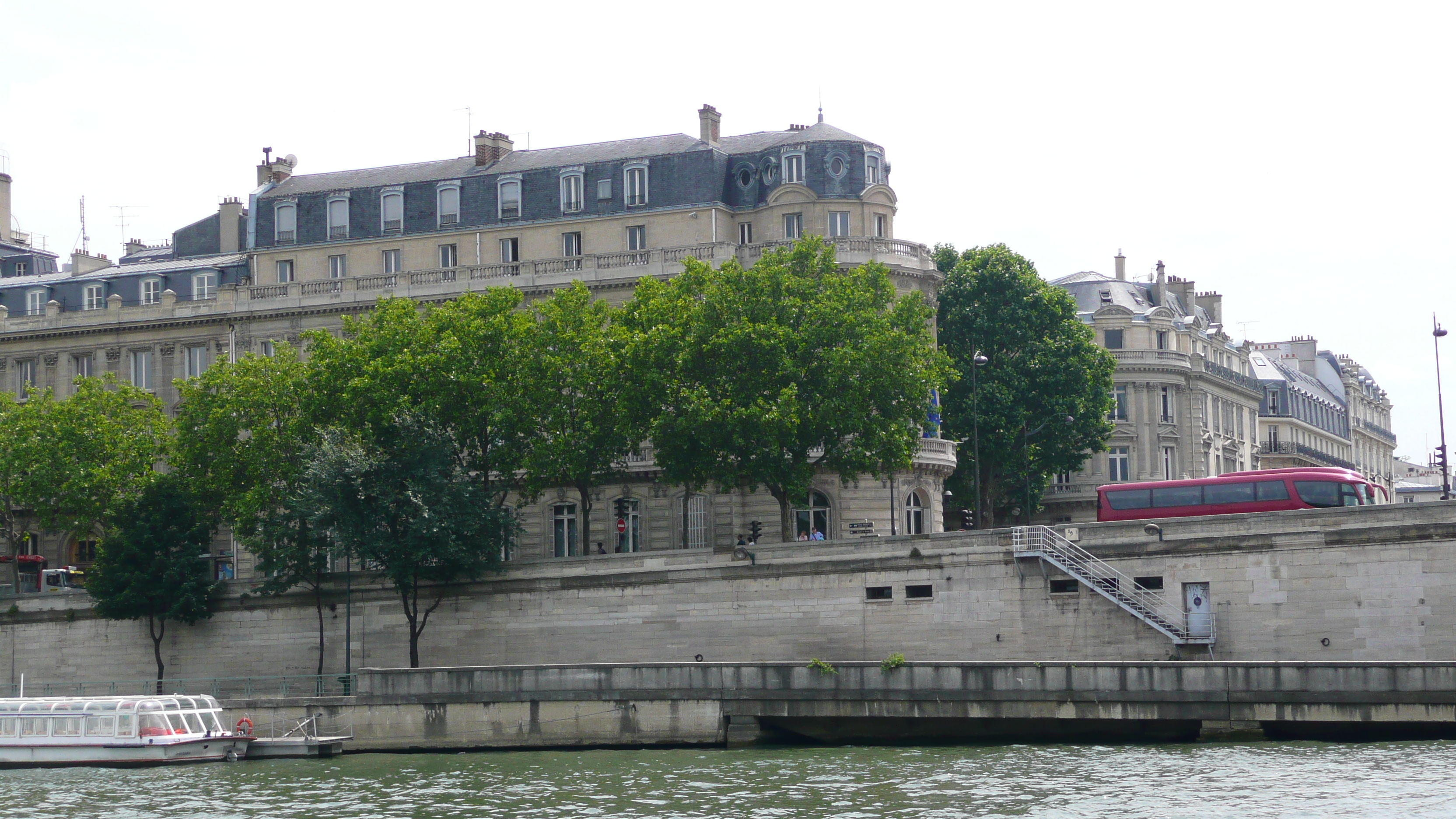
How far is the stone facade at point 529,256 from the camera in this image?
68.5 metres

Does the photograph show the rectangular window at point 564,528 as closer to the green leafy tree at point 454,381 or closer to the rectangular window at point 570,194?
the green leafy tree at point 454,381

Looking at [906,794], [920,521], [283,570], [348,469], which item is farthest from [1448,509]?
[283,570]

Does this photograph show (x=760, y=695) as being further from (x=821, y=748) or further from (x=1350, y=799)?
(x=1350, y=799)

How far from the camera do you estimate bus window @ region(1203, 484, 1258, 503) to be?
55.2m

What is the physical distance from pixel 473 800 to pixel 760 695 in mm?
9326

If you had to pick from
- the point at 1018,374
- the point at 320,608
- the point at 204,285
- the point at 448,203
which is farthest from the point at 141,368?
the point at 1018,374

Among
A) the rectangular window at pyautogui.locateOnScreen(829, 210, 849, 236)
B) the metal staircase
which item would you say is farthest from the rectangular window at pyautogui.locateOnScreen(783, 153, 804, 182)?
the metal staircase

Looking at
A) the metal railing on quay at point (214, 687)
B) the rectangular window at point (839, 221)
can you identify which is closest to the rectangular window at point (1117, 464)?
the rectangular window at point (839, 221)

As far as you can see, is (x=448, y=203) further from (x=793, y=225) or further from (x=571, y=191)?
(x=793, y=225)

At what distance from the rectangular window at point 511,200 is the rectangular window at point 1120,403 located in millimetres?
31381

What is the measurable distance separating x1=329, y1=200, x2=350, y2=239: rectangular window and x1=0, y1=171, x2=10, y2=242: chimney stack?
2799cm

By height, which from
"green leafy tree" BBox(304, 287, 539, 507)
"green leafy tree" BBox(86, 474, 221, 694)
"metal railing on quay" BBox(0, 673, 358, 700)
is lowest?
"metal railing on quay" BBox(0, 673, 358, 700)

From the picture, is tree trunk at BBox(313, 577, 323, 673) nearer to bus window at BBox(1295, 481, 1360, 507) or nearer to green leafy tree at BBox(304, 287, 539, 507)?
green leafy tree at BBox(304, 287, 539, 507)

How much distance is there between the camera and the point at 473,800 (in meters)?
41.2
